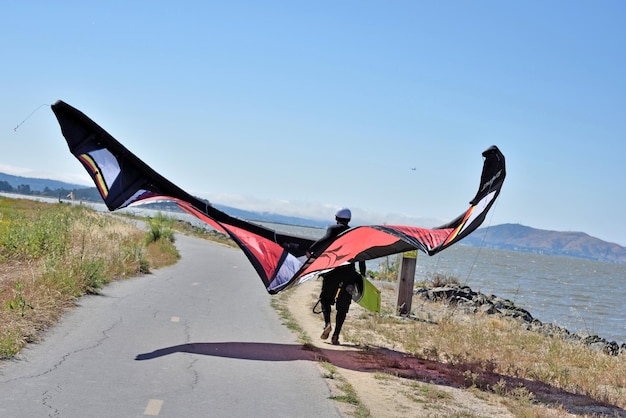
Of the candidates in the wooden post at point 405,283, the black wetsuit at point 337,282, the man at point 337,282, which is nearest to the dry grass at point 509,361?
the wooden post at point 405,283

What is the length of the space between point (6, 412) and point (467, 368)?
6.76m

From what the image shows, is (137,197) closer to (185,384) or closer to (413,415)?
(185,384)

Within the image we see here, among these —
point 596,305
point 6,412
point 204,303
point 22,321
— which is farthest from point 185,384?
point 596,305

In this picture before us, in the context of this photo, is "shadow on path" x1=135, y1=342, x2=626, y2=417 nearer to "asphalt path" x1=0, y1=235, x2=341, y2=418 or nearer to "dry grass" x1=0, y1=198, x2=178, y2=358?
"asphalt path" x1=0, y1=235, x2=341, y2=418

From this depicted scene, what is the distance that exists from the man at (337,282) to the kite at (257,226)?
13cm

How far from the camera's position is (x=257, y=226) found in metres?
12.4

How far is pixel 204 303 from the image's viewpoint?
573 inches

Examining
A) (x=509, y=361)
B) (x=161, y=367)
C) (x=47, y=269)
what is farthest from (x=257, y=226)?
(x=509, y=361)

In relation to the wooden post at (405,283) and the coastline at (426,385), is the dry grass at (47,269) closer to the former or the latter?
the coastline at (426,385)

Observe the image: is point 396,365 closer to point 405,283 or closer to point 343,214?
point 343,214

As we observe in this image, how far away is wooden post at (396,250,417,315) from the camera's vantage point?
54.1 feet

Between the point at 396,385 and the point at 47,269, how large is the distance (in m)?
6.64

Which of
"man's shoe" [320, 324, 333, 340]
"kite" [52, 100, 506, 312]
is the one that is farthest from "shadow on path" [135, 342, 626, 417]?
"kite" [52, 100, 506, 312]

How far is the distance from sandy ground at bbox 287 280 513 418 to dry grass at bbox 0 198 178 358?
380cm
